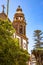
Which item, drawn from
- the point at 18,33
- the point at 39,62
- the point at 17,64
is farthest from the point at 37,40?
the point at 17,64

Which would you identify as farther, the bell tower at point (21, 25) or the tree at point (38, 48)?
the bell tower at point (21, 25)

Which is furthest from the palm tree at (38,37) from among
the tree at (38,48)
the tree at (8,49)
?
the tree at (8,49)

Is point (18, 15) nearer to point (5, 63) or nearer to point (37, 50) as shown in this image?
point (37, 50)

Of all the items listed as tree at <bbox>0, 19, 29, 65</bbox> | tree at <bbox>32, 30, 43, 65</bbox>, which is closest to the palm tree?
tree at <bbox>32, 30, 43, 65</bbox>

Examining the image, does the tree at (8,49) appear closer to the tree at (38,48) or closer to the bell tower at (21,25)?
the tree at (38,48)

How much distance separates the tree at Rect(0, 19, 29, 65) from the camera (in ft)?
69.6

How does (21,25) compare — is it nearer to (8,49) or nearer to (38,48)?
(38,48)

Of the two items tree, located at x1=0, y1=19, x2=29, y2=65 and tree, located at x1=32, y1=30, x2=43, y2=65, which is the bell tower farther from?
tree, located at x1=0, y1=19, x2=29, y2=65

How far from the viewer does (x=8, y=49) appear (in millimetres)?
21688

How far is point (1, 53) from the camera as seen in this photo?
21.1 m

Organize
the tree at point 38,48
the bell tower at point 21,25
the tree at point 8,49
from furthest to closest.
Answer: the bell tower at point 21,25 → the tree at point 38,48 → the tree at point 8,49

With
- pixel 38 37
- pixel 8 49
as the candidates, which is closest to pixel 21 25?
pixel 38 37

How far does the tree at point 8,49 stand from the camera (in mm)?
21200

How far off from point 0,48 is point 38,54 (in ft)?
69.7
